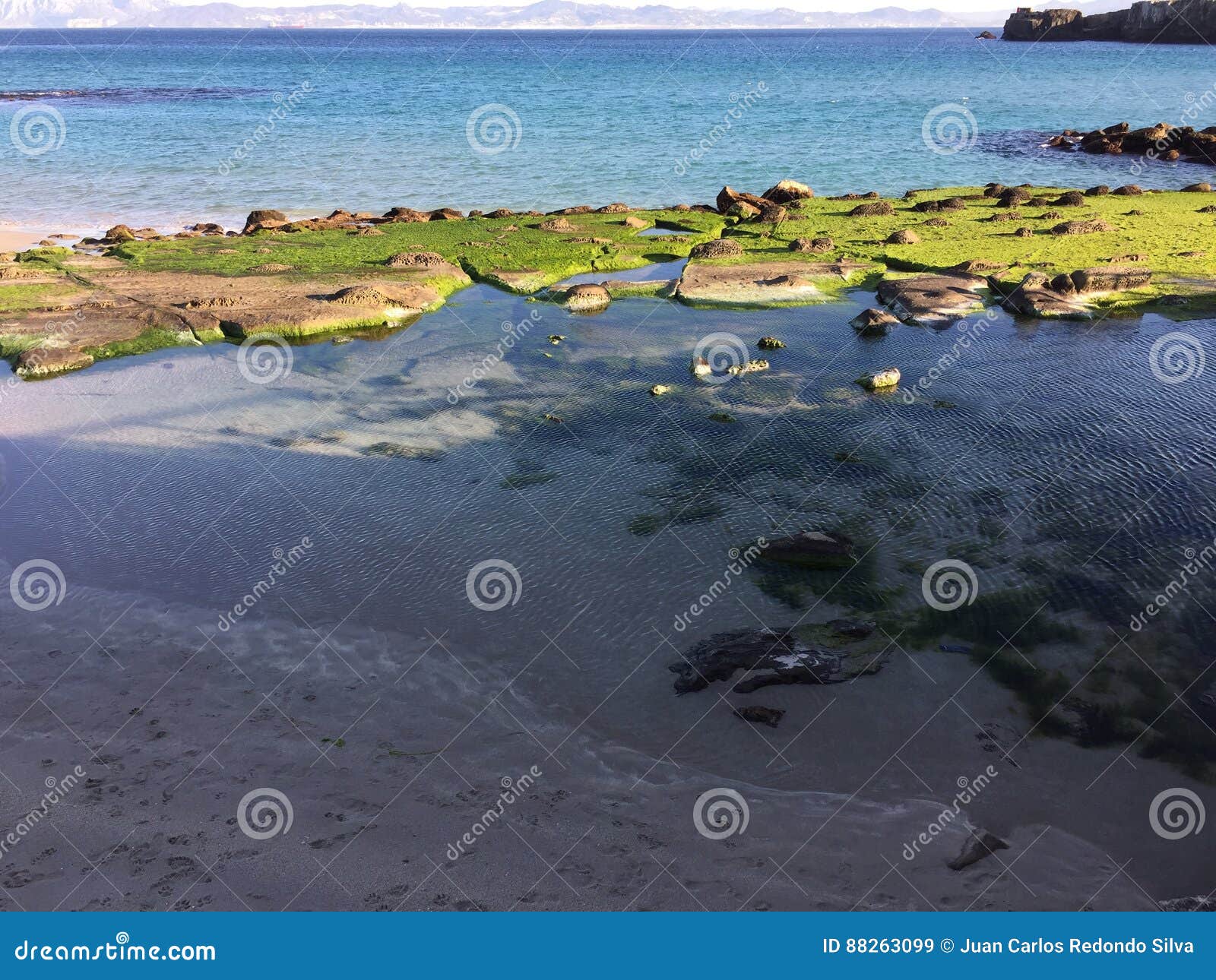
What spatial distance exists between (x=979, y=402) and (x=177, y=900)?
680 inches

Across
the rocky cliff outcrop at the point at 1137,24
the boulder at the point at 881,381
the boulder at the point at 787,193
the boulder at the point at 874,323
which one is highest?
the rocky cliff outcrop at the point at 1137,24

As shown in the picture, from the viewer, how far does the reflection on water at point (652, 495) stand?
1277 cm

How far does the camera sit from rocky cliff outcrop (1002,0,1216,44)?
422 feet

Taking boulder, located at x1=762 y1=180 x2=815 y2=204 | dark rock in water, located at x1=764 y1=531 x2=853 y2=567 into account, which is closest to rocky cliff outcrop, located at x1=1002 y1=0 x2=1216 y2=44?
boulder, located at x1=762 y1=180 x2=815 y2=204

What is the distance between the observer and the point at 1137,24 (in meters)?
149

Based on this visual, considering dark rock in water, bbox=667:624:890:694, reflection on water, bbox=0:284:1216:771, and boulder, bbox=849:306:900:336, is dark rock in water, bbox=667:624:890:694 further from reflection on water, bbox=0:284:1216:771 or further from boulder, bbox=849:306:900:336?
boulder, bbox=849:306:900:336

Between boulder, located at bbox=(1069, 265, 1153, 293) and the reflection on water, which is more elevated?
boulder, located at bbox=(1069, 265, 1153, 293)

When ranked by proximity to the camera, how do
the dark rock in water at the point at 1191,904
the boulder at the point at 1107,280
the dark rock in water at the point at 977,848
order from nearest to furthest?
1. the dark rock in water at the point at 1191,904
2. the dark rock in water at the point at 977,848
3. the boulder at the point at 1107,280

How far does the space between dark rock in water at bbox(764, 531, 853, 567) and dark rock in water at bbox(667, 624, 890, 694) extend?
1.64m

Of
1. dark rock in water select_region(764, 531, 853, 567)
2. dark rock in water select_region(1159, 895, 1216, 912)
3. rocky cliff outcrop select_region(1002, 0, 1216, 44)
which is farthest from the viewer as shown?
rocky cliff outcrop select_region(1002, 0, 1216, 44)

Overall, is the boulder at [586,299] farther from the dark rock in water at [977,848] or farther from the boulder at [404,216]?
the dark rock in water at [977,848]

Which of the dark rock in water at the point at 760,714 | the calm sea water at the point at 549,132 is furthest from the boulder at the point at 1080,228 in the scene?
the dark rock in water at the point at 760,714

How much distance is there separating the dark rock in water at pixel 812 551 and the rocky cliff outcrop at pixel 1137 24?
146295 millimetres

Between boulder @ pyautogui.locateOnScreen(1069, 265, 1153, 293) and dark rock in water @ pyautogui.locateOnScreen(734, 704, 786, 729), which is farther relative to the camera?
boulder @ pyautogui.locateOnScreen(1069, 265, 1153, 293)
